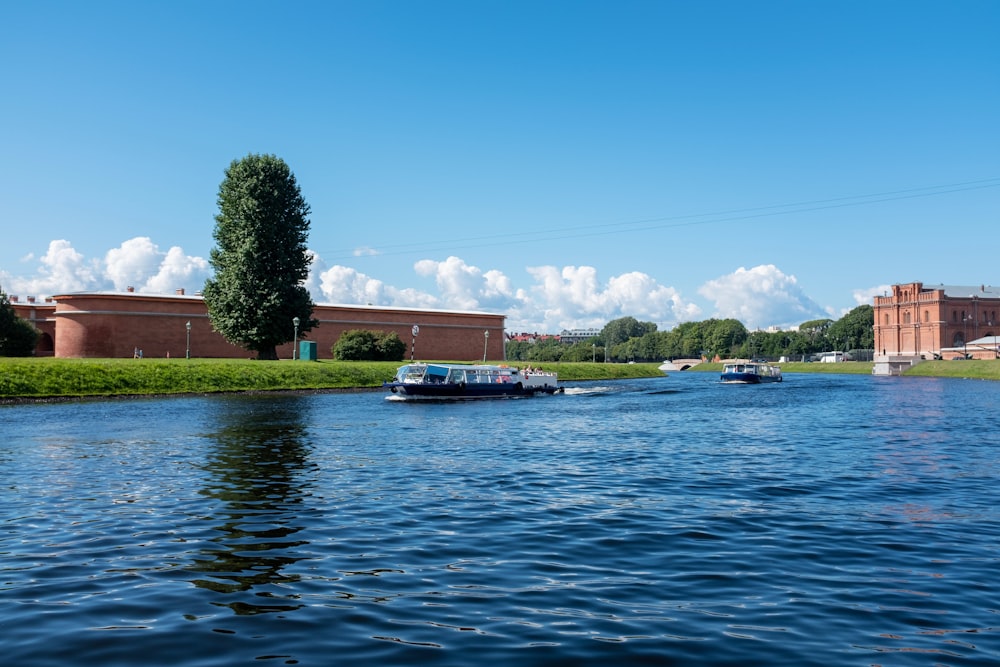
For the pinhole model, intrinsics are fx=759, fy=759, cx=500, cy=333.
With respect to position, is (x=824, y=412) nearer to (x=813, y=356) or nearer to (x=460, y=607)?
(x=460, y=607)

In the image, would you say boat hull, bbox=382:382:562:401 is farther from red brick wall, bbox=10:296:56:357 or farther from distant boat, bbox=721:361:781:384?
red brick wall, bbox=10:296:56:357

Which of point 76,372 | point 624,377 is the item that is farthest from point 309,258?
point 624,377

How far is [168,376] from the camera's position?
47.7m

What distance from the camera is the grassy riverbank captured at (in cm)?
4097

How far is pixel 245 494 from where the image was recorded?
47.2 ft

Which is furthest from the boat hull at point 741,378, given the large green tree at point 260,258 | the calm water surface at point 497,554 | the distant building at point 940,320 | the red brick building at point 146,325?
the calm water surface at point 497,554

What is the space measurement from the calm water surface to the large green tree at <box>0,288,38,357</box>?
51488 mm

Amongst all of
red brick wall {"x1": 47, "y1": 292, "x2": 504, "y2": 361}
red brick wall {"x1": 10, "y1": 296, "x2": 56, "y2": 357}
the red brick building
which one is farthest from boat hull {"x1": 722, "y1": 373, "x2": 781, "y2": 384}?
red brick wall {"x1": 10, "y1": 296, "x2": 56, "y2": 357}

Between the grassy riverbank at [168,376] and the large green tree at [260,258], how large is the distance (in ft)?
15.0

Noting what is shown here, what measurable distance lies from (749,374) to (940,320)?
65.0 m

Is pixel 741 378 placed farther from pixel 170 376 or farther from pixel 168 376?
pixel 168 376

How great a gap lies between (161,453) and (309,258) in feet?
149

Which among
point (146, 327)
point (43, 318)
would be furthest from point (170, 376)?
point (43, 318)

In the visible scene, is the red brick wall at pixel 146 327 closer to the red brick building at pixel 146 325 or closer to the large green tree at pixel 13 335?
the red brick building at pixel 146 325
